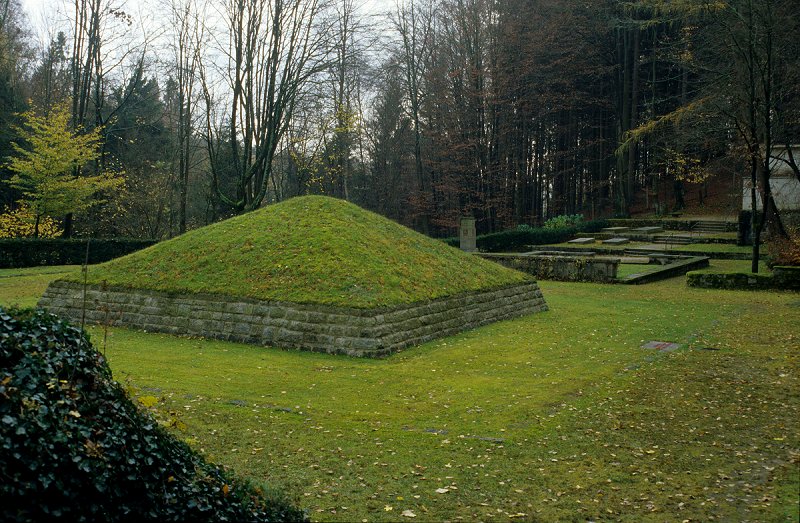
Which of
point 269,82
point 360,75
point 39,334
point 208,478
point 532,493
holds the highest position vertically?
point 360,75

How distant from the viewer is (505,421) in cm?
700

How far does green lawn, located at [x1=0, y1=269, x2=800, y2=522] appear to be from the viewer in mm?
5000

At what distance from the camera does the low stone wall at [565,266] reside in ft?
68.4

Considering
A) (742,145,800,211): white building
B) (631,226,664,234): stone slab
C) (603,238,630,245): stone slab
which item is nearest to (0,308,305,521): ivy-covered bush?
(742,145,800,211): white building

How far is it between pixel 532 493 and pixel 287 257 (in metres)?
8.51

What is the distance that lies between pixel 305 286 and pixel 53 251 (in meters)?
17.8

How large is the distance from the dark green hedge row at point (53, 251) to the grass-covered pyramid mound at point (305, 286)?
38.5 feet

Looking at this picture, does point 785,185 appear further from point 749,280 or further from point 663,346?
point 663,346

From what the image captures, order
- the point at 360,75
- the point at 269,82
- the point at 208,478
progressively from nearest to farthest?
1. the point at 208,478
2. the point at 269,82
3. the point at 360,75

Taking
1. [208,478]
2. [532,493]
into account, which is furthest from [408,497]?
[208,478]

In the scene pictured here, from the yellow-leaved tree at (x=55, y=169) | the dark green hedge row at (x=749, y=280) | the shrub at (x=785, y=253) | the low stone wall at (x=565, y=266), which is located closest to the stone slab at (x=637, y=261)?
the low stone wall at (x=565, y=266)

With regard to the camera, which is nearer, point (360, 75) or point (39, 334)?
point (39, 334)

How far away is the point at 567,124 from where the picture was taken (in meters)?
42.2

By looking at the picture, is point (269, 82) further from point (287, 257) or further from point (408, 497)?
point (408, 497)
